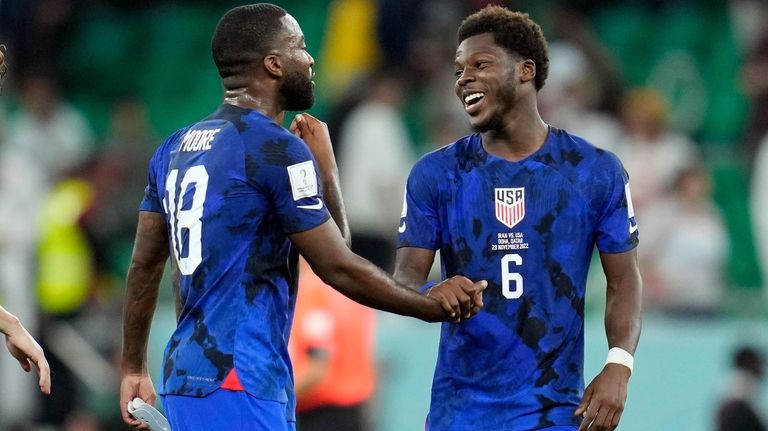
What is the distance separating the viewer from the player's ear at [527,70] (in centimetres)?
607

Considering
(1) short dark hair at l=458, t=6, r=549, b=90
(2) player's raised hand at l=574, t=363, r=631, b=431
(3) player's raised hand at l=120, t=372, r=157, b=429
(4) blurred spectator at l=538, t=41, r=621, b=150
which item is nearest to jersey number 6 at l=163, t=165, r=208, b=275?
(3) player's raised hand at l=120, t=372, r=157, b=429

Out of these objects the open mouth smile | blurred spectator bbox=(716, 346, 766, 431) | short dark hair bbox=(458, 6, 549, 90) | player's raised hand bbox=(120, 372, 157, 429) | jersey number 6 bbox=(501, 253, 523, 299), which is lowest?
blurred spectator bbox=(716, 346, 766, 431)

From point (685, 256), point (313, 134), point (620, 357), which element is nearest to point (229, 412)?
point (313, 134)

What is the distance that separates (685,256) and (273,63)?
579cm

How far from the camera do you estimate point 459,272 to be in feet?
19.5

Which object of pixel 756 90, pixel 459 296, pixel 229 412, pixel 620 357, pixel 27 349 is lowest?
pixel 229 412

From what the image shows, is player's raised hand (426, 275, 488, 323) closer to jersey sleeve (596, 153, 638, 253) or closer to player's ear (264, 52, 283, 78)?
jersey sleeve (596, 153, 638, 253)

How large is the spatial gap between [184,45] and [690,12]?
5.39 m

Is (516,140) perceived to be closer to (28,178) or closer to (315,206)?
(315,206)

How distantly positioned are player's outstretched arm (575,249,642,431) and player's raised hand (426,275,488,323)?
538mm

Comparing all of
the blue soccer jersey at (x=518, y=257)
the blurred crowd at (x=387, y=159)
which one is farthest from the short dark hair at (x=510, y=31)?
the blurred crowd at (x=387, y=159)

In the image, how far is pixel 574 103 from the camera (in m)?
12.3

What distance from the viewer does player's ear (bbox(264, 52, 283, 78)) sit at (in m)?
5.76

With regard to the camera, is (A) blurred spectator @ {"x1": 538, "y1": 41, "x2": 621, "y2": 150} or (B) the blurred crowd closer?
(B) the blurred crowd
